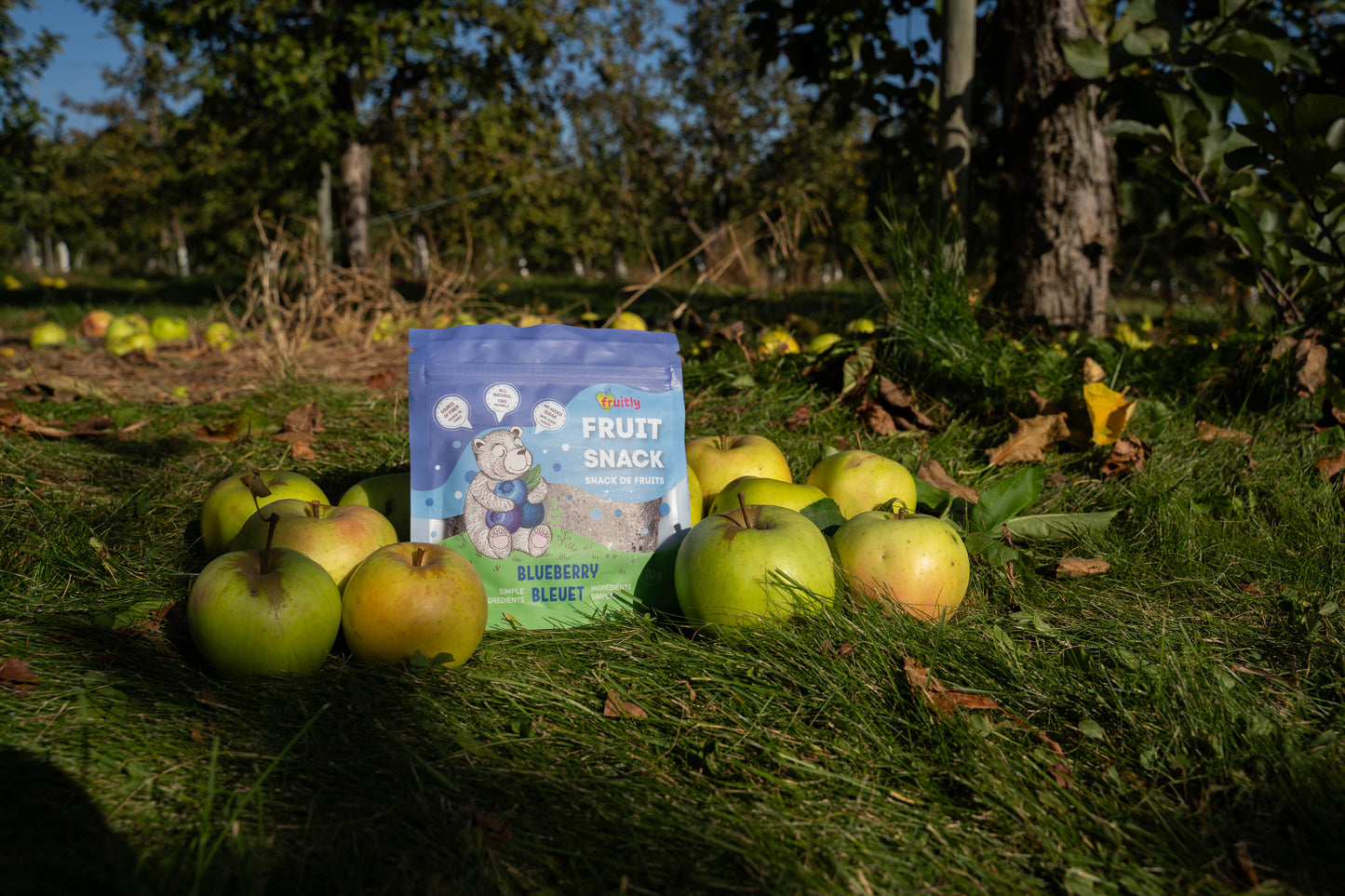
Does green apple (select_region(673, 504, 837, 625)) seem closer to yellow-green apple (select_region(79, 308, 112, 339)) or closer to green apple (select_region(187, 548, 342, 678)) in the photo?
green apple (select_region(187, 548, 342, 678))

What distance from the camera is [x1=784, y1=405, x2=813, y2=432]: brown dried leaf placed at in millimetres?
3090

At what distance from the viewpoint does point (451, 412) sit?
186 cm

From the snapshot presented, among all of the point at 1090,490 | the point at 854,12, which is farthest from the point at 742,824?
the point at 854,12

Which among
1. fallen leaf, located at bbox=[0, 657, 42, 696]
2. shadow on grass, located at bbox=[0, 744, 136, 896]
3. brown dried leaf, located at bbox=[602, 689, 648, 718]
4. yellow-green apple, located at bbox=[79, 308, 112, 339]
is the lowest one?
brown dried leaf, located at bbox=[602, 689, 648, 718]

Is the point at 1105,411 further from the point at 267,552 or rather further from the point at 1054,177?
the point at 267,552

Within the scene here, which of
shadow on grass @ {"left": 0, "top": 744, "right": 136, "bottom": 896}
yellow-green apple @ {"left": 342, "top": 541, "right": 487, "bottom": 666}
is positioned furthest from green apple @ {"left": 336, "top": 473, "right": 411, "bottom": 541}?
shadow on grass @ {"left": 0, "top": 744, "right": 136, "bottom": 896}

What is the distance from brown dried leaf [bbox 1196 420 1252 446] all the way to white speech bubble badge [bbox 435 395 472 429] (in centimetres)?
259

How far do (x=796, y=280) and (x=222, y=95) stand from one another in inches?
297

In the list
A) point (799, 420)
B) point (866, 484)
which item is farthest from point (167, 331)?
point (866, 484)

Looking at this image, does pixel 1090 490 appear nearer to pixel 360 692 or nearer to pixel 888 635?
pixel 888 635

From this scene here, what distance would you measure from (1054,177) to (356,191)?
374 inches

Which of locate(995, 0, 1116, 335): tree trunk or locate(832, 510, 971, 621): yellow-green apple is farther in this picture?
locate(995, 0, 1116, 335): tree trunk

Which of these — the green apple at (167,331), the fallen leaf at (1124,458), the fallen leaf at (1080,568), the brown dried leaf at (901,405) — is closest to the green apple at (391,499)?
the fallen leaf at (1080,568)

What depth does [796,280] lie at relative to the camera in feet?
16.8
